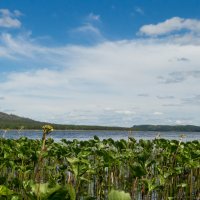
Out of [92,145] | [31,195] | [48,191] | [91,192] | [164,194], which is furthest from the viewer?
[92,145]

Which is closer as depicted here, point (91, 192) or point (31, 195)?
point (31, 195)

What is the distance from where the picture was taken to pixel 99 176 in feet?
35.9

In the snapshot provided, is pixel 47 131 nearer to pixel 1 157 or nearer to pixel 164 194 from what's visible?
pixel 1 157

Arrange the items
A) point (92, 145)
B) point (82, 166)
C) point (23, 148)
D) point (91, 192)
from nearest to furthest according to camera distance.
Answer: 1. point (82, 166)
2. point (23, 148)
3. point (91, 192)
4. point (92, 145)

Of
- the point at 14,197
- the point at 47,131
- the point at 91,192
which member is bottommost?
the point at 91,192

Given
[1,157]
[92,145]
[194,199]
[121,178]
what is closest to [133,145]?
[92,145]

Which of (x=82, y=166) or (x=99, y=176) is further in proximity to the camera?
(x=99, y=176)

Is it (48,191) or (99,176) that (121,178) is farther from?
(48,191)

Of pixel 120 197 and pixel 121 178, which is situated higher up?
pixel 120 197

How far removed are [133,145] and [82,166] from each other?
31.9ft

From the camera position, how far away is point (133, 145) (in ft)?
52.3

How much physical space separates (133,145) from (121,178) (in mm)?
3320

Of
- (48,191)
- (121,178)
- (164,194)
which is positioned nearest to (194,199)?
(164,194)

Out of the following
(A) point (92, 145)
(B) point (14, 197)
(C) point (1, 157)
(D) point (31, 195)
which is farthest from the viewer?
(A) point (92, 145)
